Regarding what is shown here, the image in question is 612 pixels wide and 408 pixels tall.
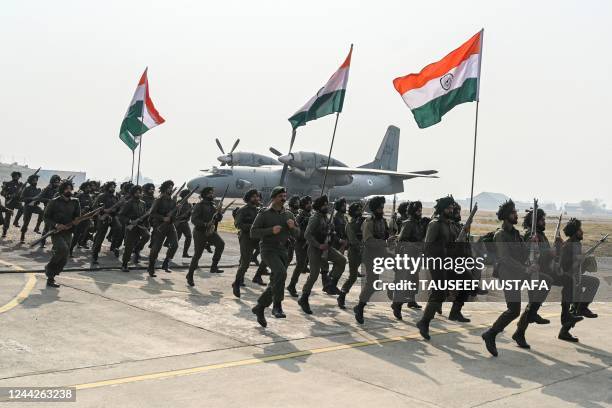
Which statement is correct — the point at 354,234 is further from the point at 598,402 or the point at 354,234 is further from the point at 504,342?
the point at 598,402

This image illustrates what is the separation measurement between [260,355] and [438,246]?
3.16 meters

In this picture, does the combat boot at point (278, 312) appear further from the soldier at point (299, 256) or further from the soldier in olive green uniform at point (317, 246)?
the soldier at point (299, 256)

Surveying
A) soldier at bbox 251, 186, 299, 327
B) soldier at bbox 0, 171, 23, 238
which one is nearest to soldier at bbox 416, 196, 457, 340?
soldier at bbox 251, 186, 299, 327

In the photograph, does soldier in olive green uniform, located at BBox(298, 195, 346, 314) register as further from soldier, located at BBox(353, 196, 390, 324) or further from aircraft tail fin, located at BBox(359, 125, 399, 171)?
aircraft tail fin, located at BBox(359, 125, 399, 171)

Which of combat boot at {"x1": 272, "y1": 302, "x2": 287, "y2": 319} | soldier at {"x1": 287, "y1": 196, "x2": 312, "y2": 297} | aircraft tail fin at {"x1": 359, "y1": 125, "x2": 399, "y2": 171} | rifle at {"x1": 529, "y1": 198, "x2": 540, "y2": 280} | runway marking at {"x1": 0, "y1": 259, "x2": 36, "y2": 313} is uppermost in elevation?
aircraft tail fin at {"x1": 359, "y1": 125, "x2": 399, "y2": 171}

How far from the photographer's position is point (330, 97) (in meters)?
15.8

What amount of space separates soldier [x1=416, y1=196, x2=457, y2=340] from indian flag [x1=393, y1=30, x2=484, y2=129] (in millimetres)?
5268

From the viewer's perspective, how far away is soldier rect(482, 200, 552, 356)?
A: 26.2 feet

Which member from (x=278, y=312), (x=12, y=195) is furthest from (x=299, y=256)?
(x=12, y=195)

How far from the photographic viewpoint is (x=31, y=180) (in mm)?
18297

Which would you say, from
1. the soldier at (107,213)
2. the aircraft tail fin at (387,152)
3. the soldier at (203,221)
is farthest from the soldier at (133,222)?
the aircraft tail fin at (387,152)

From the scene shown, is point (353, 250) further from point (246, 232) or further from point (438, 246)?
point (246, 232)

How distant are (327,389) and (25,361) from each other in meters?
3.16

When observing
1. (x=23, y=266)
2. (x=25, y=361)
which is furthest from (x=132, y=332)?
(x=23, y=266)
